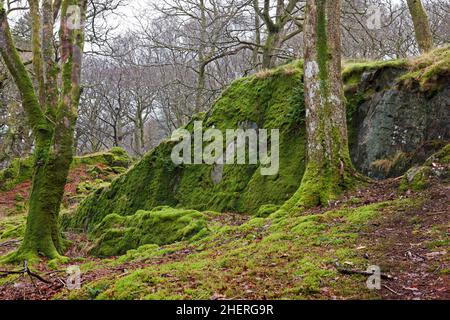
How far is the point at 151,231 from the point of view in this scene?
845cm

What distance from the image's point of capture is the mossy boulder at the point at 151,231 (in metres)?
7.97

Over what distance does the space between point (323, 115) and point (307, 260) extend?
3.79 m

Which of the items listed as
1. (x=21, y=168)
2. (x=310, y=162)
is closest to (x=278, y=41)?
(x=310, y=162)

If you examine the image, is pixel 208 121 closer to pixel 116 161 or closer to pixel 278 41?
pixel 278 41

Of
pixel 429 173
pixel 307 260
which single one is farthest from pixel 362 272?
pixel 429 173

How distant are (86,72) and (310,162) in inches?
1183

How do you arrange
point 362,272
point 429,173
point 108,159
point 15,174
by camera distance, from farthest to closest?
point 108,159 < point 15,174 < point 429,173 < point 362,272

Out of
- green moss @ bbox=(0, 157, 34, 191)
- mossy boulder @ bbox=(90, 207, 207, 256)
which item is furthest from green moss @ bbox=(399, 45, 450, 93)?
green moss @ bbox=(0, 157, 34, 191)

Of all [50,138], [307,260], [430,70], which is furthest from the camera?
[50,138]

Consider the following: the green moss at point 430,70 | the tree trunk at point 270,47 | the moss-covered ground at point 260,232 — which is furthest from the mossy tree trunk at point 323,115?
the tree trunk at point 270,47

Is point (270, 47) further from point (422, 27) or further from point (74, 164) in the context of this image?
point (74, 164)

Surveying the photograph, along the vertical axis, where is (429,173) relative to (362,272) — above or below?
above

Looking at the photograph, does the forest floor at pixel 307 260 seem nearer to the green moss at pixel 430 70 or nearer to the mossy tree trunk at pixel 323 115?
the mossy tree trunk at pixel 323 115

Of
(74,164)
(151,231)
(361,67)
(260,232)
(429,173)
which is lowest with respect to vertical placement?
(151,231)
